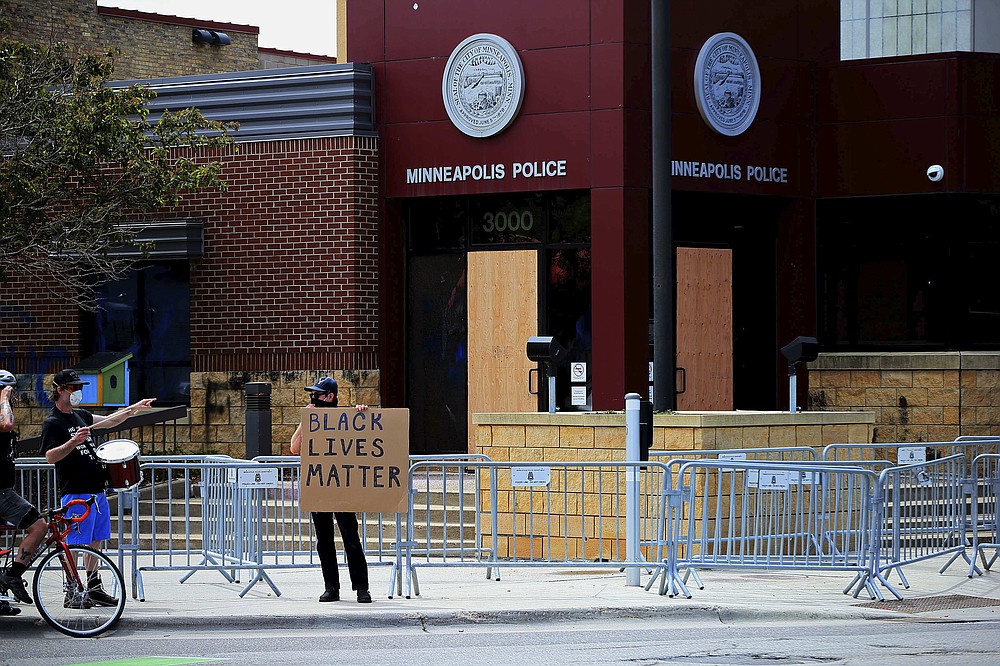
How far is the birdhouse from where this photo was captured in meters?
20.7

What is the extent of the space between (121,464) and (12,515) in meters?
0.91

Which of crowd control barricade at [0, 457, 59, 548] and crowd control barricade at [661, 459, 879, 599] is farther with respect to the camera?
crowd control barricade at [0, 457, 59, 548]

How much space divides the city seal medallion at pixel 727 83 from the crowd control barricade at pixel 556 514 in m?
6.34

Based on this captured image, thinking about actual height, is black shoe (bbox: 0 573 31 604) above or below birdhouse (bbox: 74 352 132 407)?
below

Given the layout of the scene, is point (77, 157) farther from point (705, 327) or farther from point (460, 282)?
point (705, 327)

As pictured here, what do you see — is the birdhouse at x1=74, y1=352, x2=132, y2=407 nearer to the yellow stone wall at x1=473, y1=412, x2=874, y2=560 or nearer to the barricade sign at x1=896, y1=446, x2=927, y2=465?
the yellow stone wall at x1=473, y1=412, x2=874, y2=560

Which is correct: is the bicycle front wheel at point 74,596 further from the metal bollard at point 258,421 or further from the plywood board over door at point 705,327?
the plywood board over door at point 705,327

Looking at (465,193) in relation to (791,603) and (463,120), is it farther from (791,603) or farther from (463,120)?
(791,603)

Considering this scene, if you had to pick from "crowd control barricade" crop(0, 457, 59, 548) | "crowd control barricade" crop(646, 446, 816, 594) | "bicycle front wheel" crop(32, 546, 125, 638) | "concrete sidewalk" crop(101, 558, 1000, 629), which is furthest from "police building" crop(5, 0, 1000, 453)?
"bicycle front wheel" crop(32, 546, 125, 638)

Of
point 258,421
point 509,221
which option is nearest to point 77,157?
point 258,421

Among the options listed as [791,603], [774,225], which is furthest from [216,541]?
[774,225]

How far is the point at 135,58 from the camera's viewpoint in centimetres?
3111

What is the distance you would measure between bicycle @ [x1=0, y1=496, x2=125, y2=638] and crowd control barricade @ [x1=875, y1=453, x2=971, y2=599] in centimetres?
593

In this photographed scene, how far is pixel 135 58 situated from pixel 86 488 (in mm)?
20882
